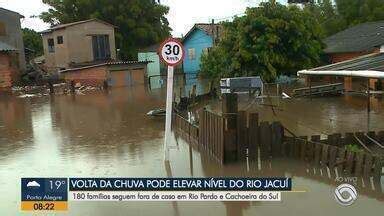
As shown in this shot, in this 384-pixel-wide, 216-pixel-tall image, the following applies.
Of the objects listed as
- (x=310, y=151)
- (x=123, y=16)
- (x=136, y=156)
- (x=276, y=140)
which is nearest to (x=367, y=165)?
(x=310, y=151)

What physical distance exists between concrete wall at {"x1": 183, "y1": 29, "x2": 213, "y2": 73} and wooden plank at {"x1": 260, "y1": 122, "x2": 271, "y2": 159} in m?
37.6

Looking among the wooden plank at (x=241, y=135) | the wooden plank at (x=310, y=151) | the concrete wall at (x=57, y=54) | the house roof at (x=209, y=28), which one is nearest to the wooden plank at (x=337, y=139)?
the wooden plank at (x=310, y=151)

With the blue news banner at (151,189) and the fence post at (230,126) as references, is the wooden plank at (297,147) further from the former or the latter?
the blue news banner at (151,189)

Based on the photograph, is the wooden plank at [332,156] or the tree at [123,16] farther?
the tree at [123,16]

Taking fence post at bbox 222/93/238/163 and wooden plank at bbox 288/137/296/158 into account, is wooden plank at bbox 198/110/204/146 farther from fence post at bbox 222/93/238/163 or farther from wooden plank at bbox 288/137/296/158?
wooden plank at bbox 288/137/296/158

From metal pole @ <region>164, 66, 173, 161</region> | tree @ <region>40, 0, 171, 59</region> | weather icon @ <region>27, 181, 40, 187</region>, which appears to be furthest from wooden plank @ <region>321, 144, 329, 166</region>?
tree @ <region>40, 0, 171, 59</region>

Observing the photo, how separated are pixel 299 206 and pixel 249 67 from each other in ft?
73.7

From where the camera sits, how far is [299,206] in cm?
853

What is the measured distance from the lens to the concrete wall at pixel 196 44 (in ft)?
163

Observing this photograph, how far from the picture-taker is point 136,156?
13.4 metres

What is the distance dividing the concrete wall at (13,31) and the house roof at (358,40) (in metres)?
29.5

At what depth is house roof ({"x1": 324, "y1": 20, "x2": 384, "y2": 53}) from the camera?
30795mm

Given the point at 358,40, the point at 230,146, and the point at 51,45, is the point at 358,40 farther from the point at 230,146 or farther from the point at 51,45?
the point at 51,45

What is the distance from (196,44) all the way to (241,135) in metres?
40.3
